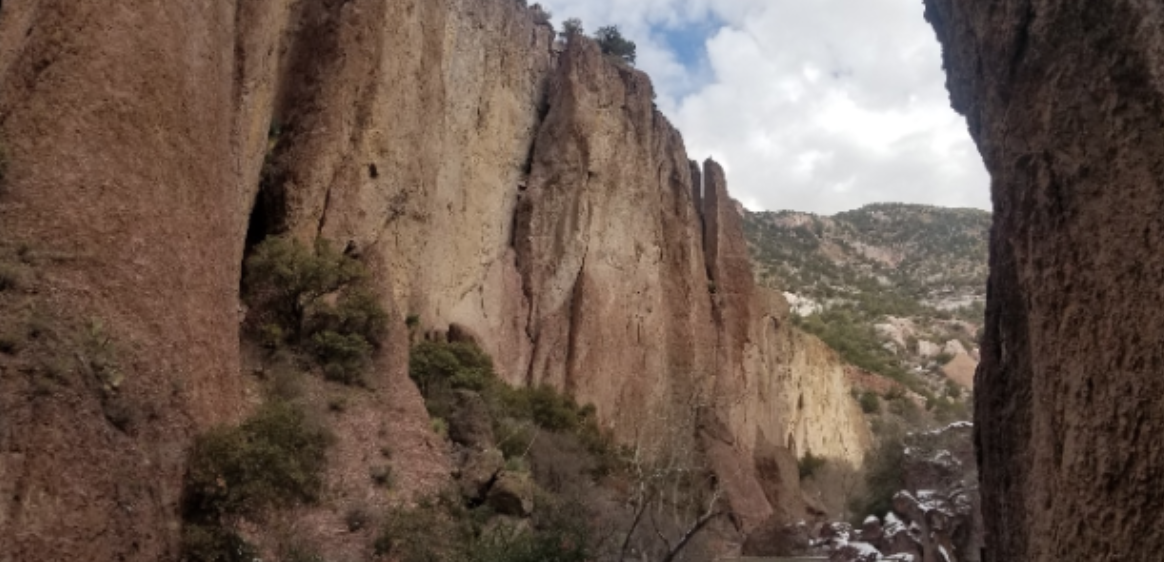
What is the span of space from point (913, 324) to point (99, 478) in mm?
96300

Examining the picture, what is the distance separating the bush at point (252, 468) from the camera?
54.2 feet

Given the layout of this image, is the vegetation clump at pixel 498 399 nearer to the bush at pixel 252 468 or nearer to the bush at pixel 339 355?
the bush at pixel 339 355

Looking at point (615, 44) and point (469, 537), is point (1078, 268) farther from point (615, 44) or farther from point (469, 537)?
point (615, 44)

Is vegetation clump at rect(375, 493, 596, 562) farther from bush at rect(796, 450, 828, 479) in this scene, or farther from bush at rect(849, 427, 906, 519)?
bush at rect(796, 450, 828, 479)

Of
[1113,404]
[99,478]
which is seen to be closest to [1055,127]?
[1113,404]

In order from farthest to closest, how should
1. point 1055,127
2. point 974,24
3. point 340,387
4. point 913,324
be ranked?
point 913,324 < point 340,387 < point 974,24 < point 1055,127

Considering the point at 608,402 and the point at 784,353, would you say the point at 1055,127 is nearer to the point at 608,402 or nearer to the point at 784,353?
the point at 608,402

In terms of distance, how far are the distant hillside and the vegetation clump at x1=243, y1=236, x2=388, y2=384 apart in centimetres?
6940

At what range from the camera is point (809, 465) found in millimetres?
66000

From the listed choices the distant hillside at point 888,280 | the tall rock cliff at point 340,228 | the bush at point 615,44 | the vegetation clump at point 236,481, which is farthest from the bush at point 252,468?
the distant hillside at point 888,280

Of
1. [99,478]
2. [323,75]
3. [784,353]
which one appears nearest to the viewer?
[99,478]

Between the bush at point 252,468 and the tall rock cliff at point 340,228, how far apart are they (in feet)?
1.81

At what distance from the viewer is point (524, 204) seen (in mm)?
43125

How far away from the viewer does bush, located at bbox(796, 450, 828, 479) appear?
2569 inches
